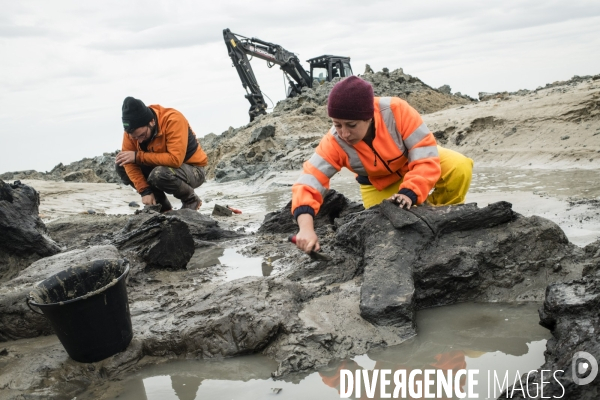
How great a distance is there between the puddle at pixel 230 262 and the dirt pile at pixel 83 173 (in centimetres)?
1075

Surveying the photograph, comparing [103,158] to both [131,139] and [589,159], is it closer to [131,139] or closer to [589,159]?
[131,139]

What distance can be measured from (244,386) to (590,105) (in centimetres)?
834

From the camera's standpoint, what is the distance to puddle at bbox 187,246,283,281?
4.04 m

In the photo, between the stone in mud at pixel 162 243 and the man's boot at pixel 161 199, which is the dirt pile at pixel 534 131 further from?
the stone in mud at pixel 162 243

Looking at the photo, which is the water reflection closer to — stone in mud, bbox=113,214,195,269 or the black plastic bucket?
the black plastic bucket

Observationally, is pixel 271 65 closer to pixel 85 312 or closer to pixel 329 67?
pixel 329 67

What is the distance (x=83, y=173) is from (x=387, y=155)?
43.4 ft

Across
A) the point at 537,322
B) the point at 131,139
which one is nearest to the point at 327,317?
the point at 537,322

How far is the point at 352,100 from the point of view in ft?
10.00

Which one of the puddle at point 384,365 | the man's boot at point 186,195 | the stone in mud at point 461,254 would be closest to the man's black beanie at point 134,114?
the man's boot at point 186,195

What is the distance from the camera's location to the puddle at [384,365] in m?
2.30

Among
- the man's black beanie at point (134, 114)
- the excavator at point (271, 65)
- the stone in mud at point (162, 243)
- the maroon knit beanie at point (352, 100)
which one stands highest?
the excavator at point (271, 65)

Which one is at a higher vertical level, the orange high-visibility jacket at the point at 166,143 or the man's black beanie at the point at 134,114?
the man's black beanie at the point at 134,114

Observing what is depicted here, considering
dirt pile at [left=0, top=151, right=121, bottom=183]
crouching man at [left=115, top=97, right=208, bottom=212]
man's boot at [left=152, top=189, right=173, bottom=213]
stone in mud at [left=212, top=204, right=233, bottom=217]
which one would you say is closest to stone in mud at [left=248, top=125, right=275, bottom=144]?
dirt pile at [left=0, top=151, right=121, bottom=183]
